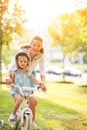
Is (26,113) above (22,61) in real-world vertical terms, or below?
below

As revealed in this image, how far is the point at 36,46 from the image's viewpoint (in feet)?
21.7

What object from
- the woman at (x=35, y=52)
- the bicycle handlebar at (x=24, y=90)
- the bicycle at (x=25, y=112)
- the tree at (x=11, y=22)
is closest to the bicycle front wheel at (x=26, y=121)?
the bicycle at (x=25, y=112)

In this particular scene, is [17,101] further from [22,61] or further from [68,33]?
[68,33]

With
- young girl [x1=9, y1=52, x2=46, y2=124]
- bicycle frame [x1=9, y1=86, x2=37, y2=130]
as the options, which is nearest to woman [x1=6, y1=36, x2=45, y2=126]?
young girl [x1=9, y1=52, x2=46, y2=124]

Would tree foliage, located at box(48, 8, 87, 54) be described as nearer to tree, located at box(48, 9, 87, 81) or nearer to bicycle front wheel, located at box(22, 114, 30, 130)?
tree, located at box(48, 9, 87, 81)

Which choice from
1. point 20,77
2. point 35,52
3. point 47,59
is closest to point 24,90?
point 20,77

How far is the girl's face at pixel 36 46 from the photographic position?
21.6 ft

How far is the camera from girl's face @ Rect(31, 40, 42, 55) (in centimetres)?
658

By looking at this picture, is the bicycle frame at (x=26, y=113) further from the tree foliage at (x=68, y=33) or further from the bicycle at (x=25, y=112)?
the tree foliage at (x=68, y=33)

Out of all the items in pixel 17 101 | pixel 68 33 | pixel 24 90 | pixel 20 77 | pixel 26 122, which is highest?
pixel 68 33

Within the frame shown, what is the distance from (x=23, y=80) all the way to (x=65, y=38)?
2363 centimetres

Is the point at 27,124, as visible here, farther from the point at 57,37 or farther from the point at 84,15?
the point at 57,37

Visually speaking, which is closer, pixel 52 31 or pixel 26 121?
pixel 26 121

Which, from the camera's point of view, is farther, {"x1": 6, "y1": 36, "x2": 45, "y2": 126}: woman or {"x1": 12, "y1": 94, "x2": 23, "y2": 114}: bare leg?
{"x1": 6, "y1": 36, "x2": 45, "y2": 126}: woman
